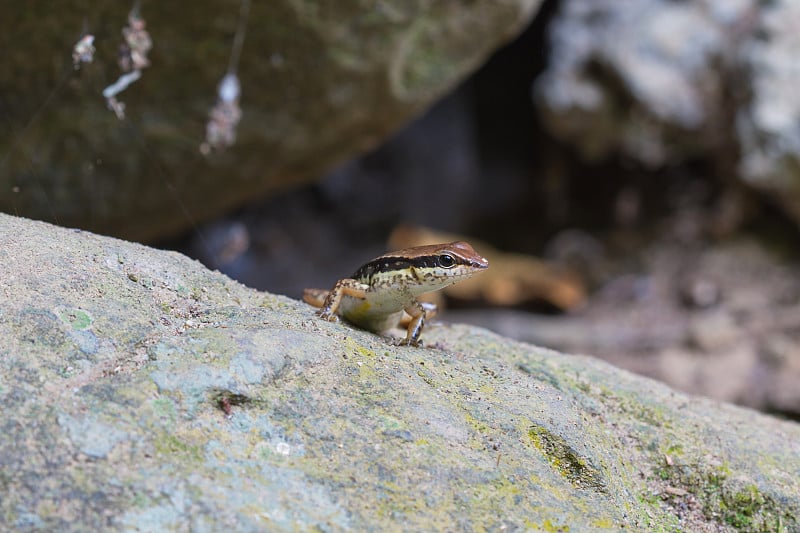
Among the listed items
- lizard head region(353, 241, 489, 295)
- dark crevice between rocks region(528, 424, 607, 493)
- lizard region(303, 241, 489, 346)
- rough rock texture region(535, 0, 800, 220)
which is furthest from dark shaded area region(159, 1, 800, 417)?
dark crevice between rocks region(528, 424, 607, 493)

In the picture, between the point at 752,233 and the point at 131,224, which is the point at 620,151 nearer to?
the point at 752,233

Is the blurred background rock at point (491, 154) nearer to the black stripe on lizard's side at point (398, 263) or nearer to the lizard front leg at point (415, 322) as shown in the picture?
the black stripe on lizard's side at point (398, 263)

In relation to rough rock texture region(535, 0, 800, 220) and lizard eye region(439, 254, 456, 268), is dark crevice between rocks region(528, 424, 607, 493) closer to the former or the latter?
lizard eye region(439, 254, 456, 268)

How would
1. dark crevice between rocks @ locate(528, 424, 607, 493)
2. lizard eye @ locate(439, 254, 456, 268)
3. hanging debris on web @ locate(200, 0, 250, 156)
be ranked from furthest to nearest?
hanging debris on web @ locate(200, 0, 250, 156) < lizard eye @ locate(439, 254, 456, 268) < dark crevice between rocks @ locate(528, 424, 607, 493)

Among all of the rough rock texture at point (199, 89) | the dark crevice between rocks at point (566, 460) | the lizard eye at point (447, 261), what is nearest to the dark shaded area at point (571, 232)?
the rough rock texture at point (199, 89)

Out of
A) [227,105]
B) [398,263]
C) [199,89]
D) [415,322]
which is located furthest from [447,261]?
[199,89]

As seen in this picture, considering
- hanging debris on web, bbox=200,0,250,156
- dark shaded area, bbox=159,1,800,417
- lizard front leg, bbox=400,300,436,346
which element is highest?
dark shaded area, bbox=159,1,800,417
